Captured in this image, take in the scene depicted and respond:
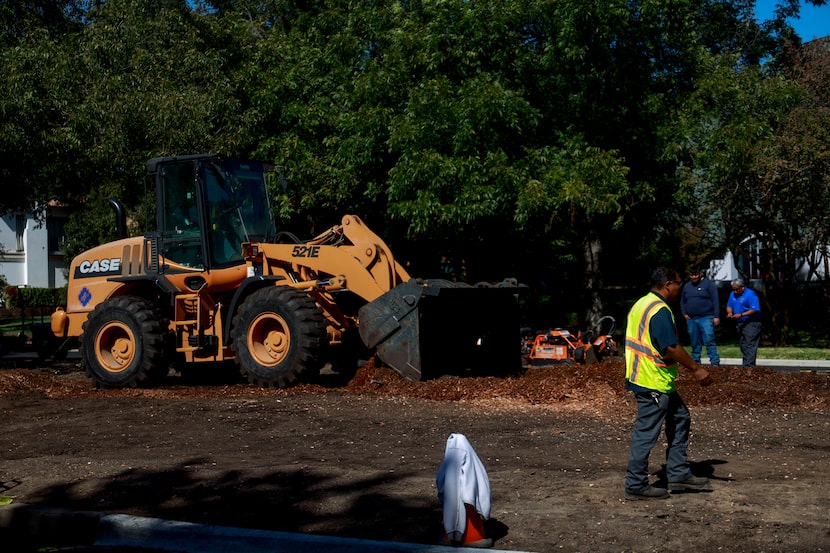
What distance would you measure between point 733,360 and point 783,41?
14590 mm

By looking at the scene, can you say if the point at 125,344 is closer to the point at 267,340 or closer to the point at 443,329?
the point at 267,340

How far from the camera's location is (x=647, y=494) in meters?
7.50

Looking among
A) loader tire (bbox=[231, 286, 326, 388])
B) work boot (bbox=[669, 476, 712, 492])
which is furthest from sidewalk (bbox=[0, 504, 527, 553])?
loader tire (bbox=[231, 286, 326, 388])

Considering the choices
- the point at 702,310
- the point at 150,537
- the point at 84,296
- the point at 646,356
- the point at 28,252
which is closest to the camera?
the point at 150,537

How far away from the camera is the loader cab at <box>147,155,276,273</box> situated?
15617mm

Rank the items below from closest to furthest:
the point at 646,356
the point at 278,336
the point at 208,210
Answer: the point at 646,356
the point at 278,336
the point at 208,210

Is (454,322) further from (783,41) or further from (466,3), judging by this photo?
(783,41)

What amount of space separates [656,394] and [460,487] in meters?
1.95

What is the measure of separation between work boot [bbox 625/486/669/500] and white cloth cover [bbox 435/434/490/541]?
4.66ft

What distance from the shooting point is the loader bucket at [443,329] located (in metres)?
13.8

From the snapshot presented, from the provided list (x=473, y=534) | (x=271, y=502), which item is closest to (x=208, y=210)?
(x=271, y=502)

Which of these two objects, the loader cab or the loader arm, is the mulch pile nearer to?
the loader arm

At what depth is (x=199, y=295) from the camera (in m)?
15.6

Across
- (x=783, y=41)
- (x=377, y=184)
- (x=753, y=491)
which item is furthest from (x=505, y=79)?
(x=753, y=491)
